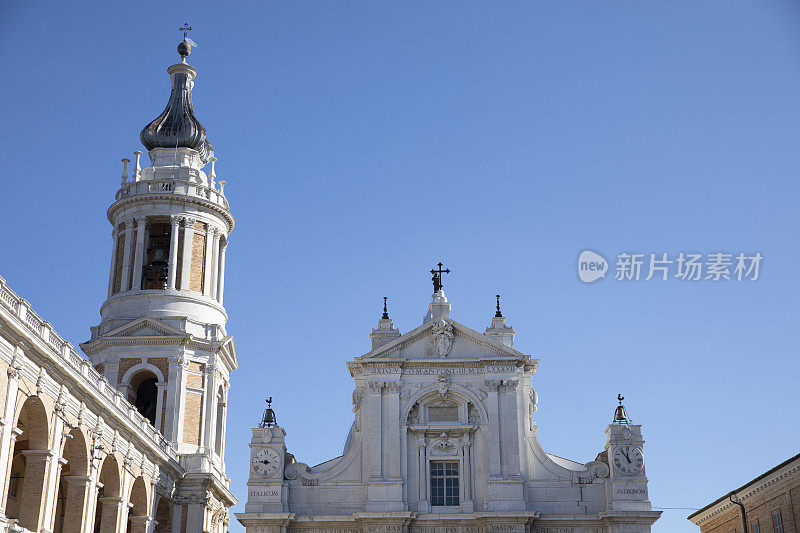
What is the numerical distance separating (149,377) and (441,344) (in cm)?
1597

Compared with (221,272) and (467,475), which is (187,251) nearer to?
(221,272)

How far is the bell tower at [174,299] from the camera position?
165ft

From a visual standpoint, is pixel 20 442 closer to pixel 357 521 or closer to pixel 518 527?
pixel 357 521

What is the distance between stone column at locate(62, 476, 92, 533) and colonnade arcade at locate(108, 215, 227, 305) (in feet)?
53.3

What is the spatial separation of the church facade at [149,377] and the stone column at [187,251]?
0.06 meters

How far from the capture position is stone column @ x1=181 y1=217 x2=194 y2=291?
174 ft

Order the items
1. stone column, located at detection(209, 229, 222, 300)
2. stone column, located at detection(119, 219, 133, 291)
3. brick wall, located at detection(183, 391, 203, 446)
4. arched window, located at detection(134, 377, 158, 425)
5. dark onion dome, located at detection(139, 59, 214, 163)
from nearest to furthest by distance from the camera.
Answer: brick wall, located at detection(183, 391, 203, 446) < arched window, located at detection(134, 377, 158, 425) < stone column, located at detection(119, 219, 133, 291) < stone column, located at detection(209, 229, 222, 300) < dark onion dome, located at detection(139, 59, 214, 163)

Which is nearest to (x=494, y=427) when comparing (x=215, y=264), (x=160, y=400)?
(x=160, y=400)

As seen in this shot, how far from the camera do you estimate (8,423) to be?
3144 cm

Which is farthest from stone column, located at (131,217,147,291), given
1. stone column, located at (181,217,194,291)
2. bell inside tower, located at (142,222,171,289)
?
stone column, located at (181,217,194,291)

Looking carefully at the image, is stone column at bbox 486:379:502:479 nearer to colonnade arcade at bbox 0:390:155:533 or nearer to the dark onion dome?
colonnade arcade at bbox 0:390:155:533

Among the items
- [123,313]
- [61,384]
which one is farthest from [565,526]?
[123,313]

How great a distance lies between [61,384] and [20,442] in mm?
5257

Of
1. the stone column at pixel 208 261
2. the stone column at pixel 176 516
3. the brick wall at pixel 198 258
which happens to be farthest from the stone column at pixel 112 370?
the stone column at pixel 176 516
